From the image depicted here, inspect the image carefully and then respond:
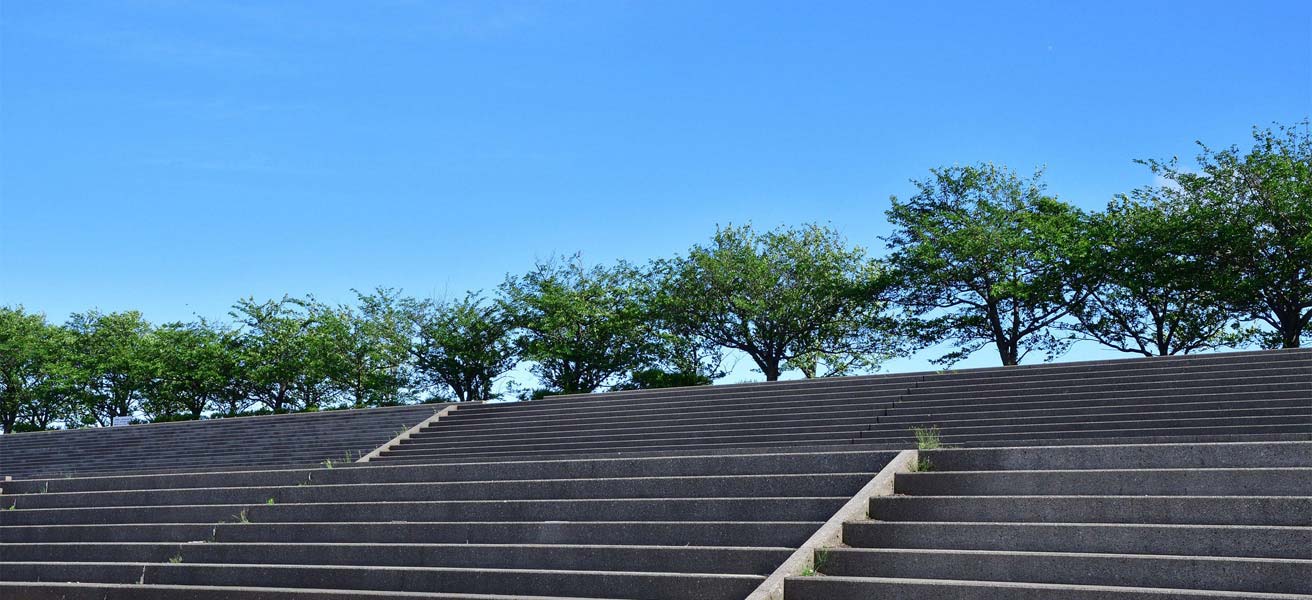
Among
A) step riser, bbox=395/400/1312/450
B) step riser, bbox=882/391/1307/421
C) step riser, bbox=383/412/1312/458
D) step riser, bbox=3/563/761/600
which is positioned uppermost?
step riser, bbox=882/391/1307/421

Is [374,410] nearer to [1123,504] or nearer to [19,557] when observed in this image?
[19,557]

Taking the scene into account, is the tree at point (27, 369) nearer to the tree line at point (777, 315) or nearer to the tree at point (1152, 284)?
the tree line at point (777, 315)

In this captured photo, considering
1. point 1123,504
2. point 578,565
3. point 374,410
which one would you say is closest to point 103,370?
point 374,410

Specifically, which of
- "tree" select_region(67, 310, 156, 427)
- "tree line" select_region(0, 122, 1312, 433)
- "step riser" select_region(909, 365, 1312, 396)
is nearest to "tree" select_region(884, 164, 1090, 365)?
"tree line" select_region(0, 122, 1312, 433)

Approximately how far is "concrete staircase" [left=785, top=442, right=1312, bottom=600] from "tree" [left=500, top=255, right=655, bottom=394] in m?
23.8

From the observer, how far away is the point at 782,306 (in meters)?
31.1

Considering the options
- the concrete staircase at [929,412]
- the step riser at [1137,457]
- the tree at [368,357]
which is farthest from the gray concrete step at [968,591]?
the tree at [368,357]

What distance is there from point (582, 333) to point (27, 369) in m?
22.1

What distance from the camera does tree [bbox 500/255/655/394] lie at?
3186cm

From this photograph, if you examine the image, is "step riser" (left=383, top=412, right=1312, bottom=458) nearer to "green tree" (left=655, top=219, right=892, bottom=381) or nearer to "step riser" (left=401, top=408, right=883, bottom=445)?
"step riser" (left=401, top=408, right=883, bottom=445)

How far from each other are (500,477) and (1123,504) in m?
5.66

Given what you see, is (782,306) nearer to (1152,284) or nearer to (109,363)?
(1152,284)

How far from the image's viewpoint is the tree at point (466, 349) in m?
33.5

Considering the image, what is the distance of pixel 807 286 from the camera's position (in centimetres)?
3144
